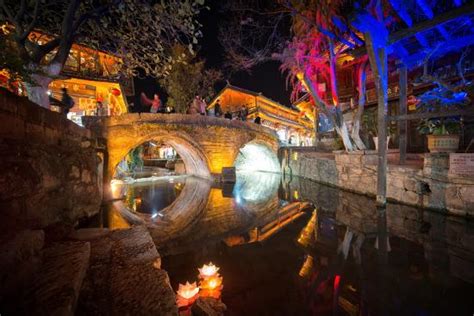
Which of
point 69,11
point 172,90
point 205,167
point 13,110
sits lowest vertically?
point 205,167

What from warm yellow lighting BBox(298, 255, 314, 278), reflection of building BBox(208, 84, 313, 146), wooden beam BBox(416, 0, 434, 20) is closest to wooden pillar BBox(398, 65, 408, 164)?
wooden beam BBox(416, 0, 434, 20)

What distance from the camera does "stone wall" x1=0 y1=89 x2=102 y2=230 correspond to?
8.66 feet

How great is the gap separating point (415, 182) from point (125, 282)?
7331 mm

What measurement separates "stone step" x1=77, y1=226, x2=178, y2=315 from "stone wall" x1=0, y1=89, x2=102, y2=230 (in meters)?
0.99

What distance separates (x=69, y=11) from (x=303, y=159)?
507 inches

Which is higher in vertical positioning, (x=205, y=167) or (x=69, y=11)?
(x=69, y=11)

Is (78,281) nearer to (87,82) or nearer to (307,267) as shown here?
(307,267)

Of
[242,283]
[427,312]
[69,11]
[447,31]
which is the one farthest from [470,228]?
[69,11]

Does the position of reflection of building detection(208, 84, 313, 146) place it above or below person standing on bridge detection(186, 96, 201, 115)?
above

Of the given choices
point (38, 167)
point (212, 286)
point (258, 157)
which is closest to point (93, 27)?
point (38, 167)

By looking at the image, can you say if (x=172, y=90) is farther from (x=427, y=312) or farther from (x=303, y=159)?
(x=427, y=312)

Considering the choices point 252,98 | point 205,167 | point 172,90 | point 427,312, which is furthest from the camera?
point 252,98

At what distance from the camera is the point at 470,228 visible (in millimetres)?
4605

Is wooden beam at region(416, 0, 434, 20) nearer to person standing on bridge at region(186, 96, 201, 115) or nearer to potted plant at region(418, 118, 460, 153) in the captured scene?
potted plant at region(418, 118, 460, 153)
